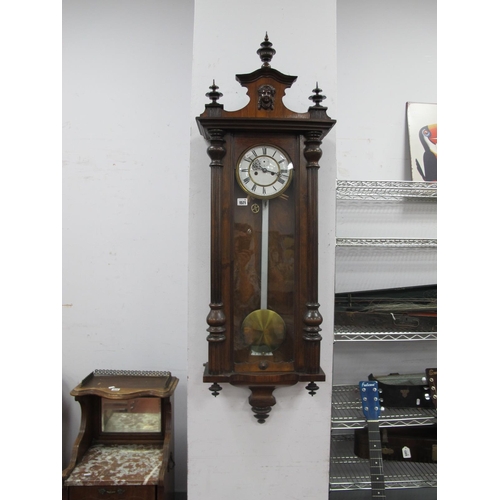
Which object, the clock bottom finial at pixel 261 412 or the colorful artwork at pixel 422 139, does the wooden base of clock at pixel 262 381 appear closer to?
the clock bottom finial at pixel 261 412

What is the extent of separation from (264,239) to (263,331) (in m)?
0.33

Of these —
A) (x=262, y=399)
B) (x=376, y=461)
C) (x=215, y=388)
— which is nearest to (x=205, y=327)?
(x=215, y=388)

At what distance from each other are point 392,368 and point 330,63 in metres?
1.49

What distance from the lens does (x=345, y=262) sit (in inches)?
74.0

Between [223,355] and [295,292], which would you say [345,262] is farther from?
[223,355]

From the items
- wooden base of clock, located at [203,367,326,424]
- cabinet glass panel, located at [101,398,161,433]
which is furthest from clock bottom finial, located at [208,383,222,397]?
cabinet glass panel, located at [101,398,161,433]

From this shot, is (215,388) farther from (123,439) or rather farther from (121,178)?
(121,178)

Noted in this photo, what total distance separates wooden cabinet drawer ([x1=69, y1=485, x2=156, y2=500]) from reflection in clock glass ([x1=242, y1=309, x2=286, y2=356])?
0.73 metres

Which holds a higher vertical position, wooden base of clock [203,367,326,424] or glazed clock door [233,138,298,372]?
glazed clock door [233,138,298,372]

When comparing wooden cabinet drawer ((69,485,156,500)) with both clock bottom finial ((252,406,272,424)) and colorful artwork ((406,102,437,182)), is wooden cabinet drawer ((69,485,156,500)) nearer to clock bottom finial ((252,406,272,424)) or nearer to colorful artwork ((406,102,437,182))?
clock bottom finial ((252,406,272,424))

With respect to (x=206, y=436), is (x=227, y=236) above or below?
above

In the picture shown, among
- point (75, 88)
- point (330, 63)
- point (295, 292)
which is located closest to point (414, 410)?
point (295, 292)

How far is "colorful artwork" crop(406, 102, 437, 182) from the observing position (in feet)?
6.11

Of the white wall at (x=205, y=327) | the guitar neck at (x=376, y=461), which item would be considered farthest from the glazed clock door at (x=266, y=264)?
the guitar neck at (x=376, y=461)
